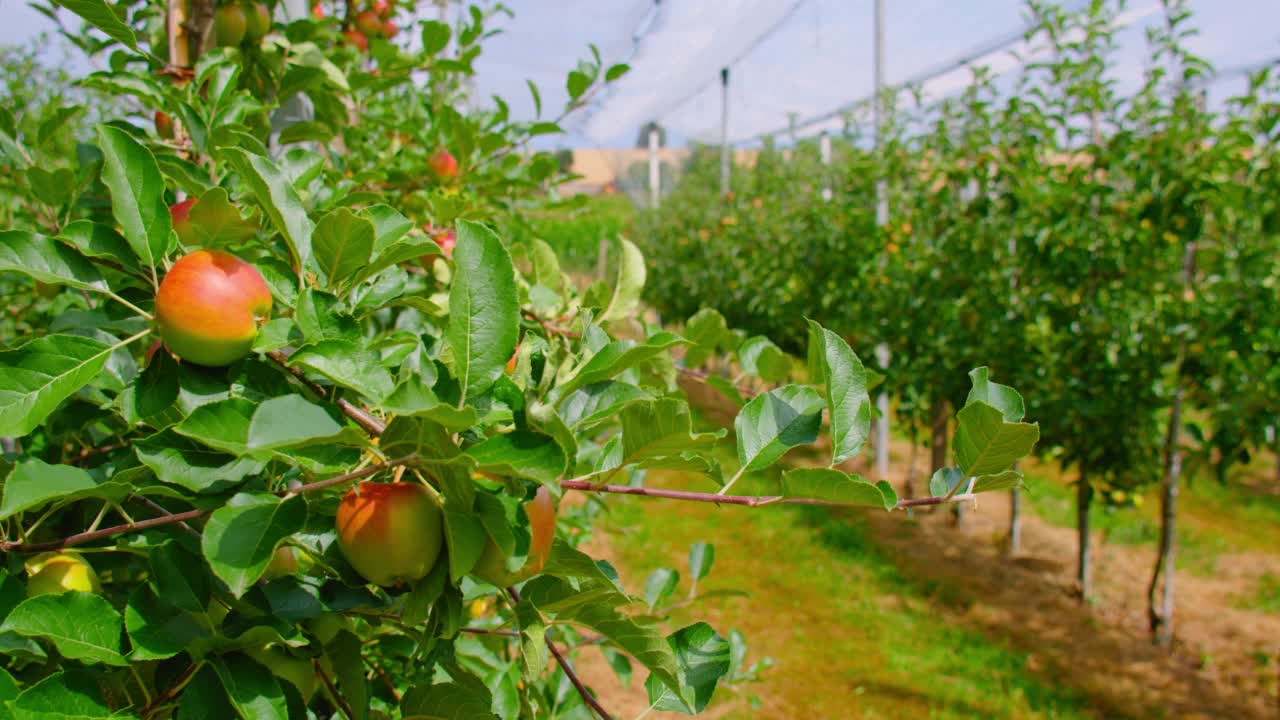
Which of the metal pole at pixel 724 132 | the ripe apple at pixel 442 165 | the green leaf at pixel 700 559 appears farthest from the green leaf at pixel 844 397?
the metal pole at pixel 724 132

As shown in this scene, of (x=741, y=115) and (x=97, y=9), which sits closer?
(x=97, y=9)

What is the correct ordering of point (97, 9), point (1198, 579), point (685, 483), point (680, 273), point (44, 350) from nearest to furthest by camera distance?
point (44, 350) < point (97, 9) < point (1198, 579) < point (685, 483) < point (680, 273)

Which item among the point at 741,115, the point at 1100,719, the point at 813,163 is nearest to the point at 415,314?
the point at 1100,719

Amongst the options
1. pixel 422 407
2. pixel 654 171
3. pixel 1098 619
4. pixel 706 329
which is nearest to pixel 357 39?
pixel 706 329

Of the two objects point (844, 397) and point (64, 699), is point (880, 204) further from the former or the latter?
point (64, 699)

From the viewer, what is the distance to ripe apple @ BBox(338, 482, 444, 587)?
531 millimetres

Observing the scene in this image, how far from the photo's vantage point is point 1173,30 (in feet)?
9.92

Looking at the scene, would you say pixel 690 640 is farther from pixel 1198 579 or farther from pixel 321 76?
pixel 1198 579

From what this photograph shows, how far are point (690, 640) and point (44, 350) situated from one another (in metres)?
0.52

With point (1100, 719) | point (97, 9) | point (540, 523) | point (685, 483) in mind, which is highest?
point (97, 9)

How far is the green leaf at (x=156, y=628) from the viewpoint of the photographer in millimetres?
569

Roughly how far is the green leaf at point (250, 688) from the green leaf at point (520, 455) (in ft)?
0.82

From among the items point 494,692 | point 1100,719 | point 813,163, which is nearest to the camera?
point 494,692

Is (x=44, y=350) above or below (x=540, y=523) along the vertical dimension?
above
